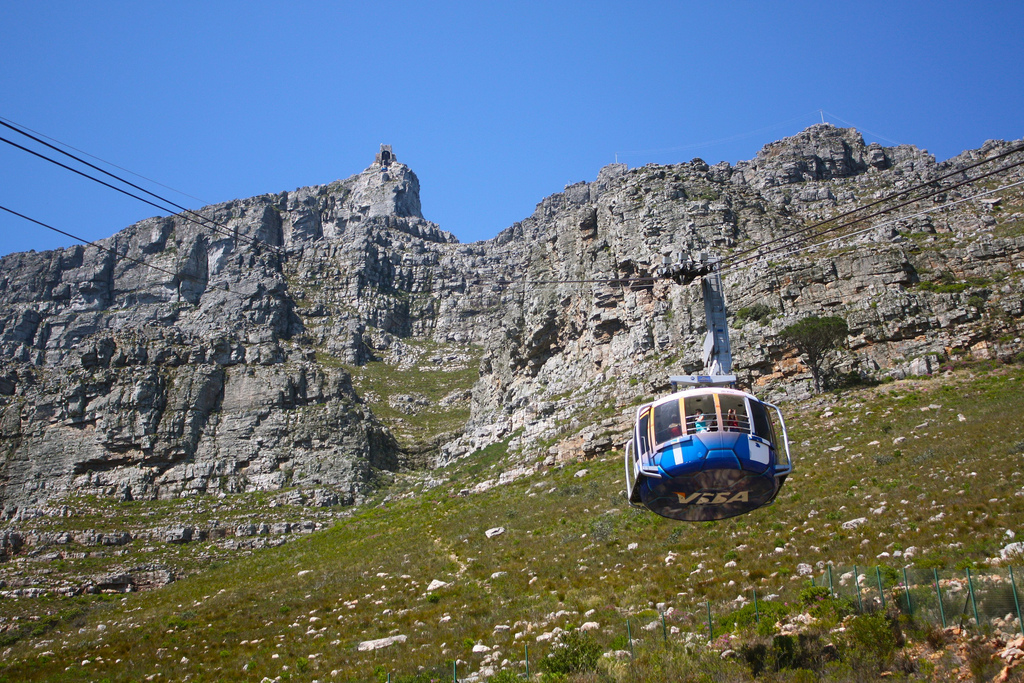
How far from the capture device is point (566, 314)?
67250 millimetres

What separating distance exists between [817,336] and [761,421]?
97.1 ft

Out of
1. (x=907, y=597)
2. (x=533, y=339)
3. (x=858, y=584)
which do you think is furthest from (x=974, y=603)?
(x=533, y=339)

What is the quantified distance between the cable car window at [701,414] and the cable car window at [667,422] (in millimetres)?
230

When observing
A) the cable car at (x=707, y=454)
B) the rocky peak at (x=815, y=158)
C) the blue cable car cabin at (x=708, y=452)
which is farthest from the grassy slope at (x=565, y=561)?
the rocky peak at (x=815, y=158)

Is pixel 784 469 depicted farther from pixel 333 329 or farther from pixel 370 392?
pixel 333 329

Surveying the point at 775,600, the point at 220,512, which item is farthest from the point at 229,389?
the point at 775,600

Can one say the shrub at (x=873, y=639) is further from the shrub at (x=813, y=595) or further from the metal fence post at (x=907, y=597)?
the shrub at (x=813, y=595)

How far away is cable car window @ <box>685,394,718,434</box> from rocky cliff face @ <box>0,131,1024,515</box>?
6.03 m

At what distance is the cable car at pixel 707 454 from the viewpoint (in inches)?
539

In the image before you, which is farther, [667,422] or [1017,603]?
[667,422]

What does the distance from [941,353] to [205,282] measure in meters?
119

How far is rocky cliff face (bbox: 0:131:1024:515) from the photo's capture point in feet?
146

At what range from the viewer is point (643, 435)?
587 inches

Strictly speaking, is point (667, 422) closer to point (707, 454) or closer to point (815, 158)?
point (707, 454)
